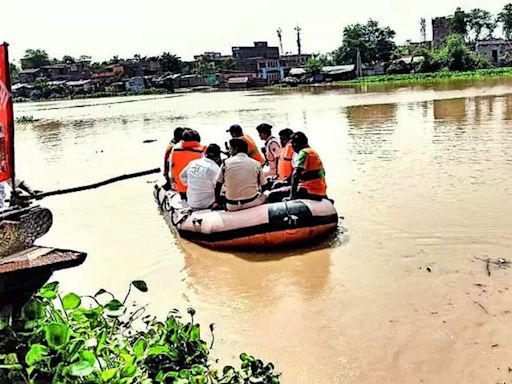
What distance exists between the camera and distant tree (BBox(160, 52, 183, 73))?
8088 centimetres

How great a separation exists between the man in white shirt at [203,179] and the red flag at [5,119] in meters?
4.76

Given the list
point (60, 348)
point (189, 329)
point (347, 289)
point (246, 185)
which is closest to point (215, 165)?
point (246, 185)

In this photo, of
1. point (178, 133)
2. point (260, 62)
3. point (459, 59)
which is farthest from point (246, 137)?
point (260, 62)

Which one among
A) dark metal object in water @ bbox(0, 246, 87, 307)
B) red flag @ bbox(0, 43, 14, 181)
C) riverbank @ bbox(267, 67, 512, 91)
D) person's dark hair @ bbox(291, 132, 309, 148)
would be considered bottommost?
riverbank @ bbox(267, 67, 512, 91)

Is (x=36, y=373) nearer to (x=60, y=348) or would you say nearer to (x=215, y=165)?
(x=60, y=348)

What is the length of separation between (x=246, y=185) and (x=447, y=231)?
2547mm

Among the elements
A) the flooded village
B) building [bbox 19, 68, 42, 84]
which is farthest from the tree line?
the flooded village

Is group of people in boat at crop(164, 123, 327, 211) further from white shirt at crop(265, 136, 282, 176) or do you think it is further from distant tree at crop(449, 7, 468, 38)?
distant tree at crop(449, 7, 468, 38)

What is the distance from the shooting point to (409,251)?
6.56 meters

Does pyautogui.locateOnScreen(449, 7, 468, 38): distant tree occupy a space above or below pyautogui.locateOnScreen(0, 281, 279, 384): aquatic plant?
above

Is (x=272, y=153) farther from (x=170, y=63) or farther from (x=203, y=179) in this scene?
(x=170, y=63)

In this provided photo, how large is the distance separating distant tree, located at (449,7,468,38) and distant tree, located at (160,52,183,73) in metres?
36.5

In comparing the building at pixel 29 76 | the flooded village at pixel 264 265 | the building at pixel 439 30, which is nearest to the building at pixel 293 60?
the building at pixel 439 30

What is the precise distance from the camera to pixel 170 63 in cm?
8119
